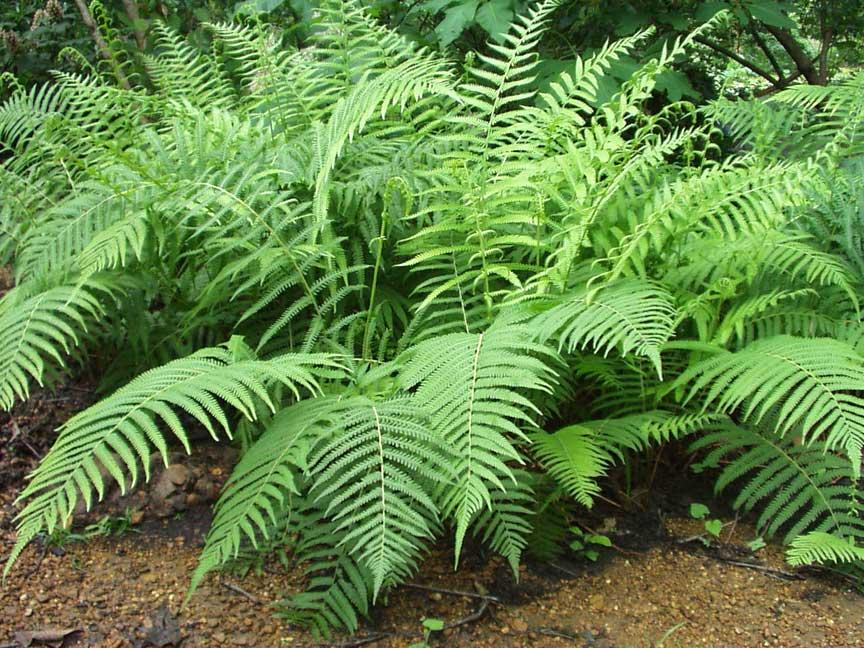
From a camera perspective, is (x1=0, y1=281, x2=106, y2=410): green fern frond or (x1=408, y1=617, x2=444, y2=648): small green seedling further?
(x1=0, y1=281, x2=106, y2=410): green fern frond

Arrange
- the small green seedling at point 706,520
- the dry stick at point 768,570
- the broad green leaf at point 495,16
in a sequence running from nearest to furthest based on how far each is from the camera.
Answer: the dry stick at point 768,570
the small green seedling at point 706,520
the broad green leaf at point 495,16

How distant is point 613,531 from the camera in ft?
6.79

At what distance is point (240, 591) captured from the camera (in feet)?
5.98

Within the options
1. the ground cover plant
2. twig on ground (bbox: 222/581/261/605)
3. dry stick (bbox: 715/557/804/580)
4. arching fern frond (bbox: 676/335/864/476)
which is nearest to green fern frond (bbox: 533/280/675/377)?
the ground cover plant

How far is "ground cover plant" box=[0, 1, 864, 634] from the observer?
1673 mm

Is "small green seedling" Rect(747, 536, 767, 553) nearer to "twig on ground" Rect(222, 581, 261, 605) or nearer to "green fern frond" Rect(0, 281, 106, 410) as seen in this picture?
"twig on ground" Rect(222, 581, 261, 605)

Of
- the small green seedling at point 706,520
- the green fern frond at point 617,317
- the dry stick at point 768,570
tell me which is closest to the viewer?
the green fern frond at point 617,317

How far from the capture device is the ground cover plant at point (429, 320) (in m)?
1.67

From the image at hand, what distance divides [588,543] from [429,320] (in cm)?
70

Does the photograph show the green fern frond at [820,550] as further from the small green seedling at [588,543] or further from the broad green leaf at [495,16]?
the broad green leaf at [495,16]

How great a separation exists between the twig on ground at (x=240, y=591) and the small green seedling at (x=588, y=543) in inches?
29.9

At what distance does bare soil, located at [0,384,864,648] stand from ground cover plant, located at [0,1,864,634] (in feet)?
0.25

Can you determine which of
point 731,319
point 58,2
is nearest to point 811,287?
point 731,319

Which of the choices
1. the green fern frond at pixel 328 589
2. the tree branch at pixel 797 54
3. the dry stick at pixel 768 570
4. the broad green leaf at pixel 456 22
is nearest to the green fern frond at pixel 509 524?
the green fern frond at pixel 328 589
